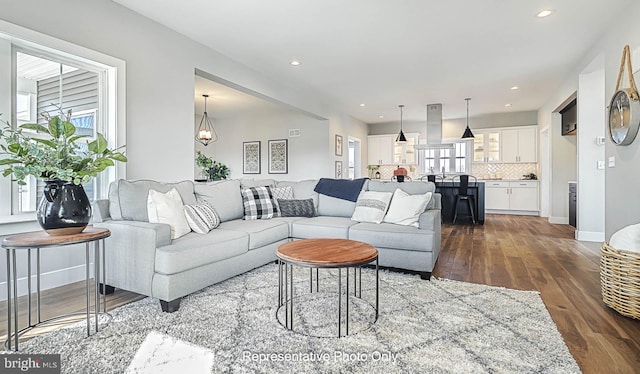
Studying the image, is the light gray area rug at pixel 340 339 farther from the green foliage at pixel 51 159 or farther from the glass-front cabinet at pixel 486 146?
the glass-front cabinet at pixel 486 146

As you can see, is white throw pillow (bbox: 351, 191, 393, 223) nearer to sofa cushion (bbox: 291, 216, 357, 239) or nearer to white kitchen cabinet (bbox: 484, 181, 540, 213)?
sofa cushion (bbox: 291, 216, 357, 239)

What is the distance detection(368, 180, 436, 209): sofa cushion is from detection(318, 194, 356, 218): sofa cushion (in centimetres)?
35

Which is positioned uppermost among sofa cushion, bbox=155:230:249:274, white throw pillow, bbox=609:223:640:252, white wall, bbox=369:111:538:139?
white wall, bbox=369:111:538:139

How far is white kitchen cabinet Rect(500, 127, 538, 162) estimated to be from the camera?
8.09 meters

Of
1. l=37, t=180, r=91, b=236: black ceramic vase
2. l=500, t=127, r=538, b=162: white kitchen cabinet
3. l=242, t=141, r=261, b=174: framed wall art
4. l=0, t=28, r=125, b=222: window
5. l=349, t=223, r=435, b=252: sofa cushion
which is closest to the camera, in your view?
l=37, t=180, r=91, b=236: black ceramic vase

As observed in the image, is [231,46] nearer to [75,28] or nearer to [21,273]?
[75,28]

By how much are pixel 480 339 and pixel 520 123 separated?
8.14 m

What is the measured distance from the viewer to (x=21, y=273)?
2514 millimetres

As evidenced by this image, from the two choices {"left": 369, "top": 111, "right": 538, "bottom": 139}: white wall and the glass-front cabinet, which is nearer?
{"left": 369, "top": 111, "right": 538, "bottom": 139}: white wall

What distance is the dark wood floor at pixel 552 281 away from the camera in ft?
5.85

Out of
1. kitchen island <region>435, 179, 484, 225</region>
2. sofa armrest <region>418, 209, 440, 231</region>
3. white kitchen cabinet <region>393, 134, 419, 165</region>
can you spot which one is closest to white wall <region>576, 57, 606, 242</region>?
kitchen island <region>435, 179, 484, 225</region>

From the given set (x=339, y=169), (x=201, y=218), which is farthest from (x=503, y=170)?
(x=201, y=218)

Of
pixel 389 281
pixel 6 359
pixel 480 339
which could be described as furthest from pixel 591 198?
pixel 6 359

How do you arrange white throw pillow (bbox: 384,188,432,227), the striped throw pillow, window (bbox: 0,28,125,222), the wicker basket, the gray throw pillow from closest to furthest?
the wicker basket
window (bbox: 0,28,125,222)
the striped throw pillow
white throw pillow (bbox: 384,188,432,227)
the gray throw pillow
